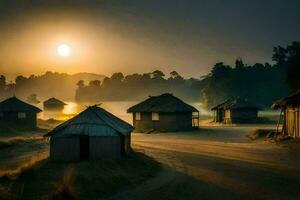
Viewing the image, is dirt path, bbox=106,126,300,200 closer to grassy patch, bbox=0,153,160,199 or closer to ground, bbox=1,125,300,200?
ground, bbox=1,125,300,200

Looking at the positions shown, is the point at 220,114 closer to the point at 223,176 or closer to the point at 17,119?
the point at 17,119

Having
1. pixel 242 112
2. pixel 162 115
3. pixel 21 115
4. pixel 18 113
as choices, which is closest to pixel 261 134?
pixel 162 115

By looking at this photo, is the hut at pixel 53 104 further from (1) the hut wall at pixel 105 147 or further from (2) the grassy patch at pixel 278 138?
(1) the hut wall at pixel 105 147

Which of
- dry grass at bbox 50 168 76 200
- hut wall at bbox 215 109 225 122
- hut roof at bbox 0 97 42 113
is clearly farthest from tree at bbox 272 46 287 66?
dry grass at bbox 50 168 76 200

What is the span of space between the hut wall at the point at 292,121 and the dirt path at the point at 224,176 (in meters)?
4.53

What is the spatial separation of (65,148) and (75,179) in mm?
5596

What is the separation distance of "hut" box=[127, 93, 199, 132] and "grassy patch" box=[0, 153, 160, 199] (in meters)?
30.3

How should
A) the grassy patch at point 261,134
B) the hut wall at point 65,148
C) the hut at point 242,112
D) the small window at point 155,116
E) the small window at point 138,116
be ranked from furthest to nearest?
the hut at point 242,112 → the small window at point 138,116 → the small window at point 155,116 → the grassy patch at point 261,134 → the hut wall at point 65,148

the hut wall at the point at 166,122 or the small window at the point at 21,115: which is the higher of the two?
the small window at the point at 21,115

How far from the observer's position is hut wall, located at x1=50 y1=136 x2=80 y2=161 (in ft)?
75.7

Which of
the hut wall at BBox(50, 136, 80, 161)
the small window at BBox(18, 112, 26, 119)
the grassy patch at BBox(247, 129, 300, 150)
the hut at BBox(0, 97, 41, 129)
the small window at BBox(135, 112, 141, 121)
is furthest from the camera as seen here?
the small window at BBox(18, 112, 26, 119)

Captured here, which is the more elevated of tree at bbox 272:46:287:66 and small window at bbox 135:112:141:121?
A: tree at bbox 272:46:287:66

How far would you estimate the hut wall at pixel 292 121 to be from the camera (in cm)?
3334

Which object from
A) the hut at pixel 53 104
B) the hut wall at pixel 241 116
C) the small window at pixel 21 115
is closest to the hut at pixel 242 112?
the hut wall at pixel 241 116
